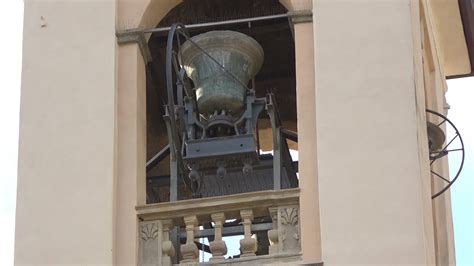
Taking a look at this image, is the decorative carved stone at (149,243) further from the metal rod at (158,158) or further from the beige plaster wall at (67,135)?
the metal rod at (158,158)

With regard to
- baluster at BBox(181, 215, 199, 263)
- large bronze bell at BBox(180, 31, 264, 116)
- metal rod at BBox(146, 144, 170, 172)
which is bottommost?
baluster at BBox(181, 215, 199, 263)

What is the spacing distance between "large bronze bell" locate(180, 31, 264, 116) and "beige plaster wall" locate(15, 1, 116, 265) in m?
0.59

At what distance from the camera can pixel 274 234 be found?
42.7ft

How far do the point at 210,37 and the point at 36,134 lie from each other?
139 cm

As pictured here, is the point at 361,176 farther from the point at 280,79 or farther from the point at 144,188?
the point at 280,79

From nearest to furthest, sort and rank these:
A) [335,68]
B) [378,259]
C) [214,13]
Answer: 1. [378,259]
2. [335,68]
3. [214,13]

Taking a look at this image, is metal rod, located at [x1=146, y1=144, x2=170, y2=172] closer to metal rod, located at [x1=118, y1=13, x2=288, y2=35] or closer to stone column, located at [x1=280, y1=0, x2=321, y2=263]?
metal rod, located at [x1=118, y1=13, x2=288, y2=35]

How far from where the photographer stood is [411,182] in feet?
41.6

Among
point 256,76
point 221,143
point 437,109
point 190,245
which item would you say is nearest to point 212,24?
point 221,143

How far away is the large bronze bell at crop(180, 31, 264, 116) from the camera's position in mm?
13734

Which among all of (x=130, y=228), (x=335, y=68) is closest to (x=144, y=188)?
(x=130, y=228)

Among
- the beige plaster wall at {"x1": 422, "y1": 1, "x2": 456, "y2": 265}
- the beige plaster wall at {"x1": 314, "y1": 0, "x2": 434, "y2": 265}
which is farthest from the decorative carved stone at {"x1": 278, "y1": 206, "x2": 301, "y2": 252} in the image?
the beige plaster wall at {"x1": 422, "y1": 1, "x2": 456, "y2": 265}

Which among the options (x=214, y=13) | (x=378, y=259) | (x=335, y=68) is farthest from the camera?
(x=214, y=13)

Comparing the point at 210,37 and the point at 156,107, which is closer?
the point at 210,37
